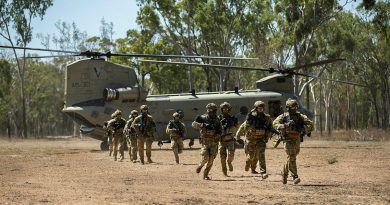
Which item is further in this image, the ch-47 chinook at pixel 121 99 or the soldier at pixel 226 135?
the ch-47 chinook at pixel 121 99

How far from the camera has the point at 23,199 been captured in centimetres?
915

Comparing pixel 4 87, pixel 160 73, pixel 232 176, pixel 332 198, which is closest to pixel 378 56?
pixel 160 73

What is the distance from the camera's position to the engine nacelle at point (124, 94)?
26062 mm

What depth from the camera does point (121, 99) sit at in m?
26.2

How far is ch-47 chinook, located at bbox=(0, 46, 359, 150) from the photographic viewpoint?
2606cm

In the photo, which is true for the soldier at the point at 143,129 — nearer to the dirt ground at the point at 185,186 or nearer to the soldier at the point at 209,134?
the dirt ground at the point at 185,186

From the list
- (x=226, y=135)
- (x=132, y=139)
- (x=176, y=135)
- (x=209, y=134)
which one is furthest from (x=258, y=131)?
(x=132, y=139)

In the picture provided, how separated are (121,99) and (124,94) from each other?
26 cm

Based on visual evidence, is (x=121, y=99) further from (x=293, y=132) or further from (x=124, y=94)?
(x=293, y=132)

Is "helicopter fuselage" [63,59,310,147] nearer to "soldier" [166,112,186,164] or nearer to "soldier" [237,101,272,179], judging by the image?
"soldier" [166,112,186,164]

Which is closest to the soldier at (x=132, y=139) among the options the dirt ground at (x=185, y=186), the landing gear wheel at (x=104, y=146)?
the dirt ground at (x=185, y=186)

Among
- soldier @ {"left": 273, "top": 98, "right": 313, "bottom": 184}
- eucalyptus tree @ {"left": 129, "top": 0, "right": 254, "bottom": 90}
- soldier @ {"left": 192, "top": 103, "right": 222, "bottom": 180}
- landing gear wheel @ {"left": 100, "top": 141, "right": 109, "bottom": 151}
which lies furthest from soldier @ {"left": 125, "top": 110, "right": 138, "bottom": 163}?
eucalyptus tree @ {"left": 129, "top": 0, "right": 254, "bottom": 90}

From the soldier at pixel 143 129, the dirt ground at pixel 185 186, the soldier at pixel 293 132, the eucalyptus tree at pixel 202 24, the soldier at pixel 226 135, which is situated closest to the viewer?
the dirt ground at pixel 185 186

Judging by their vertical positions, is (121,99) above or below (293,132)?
above
